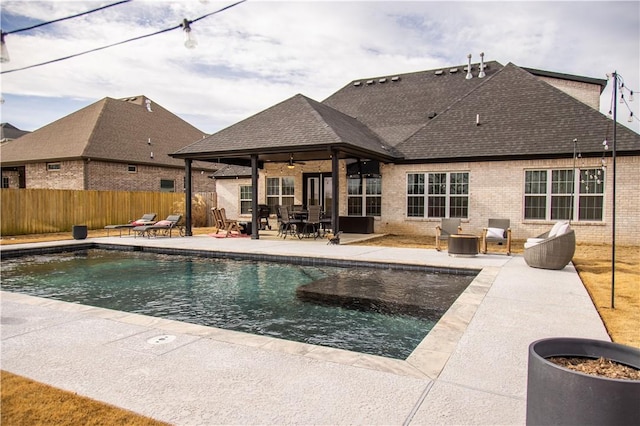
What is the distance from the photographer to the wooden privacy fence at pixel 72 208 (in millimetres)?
16297

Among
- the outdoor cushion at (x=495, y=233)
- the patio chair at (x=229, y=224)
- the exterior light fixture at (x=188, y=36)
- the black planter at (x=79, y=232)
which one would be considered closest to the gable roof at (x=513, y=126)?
the outdoor cushion at (x=495, y=233)

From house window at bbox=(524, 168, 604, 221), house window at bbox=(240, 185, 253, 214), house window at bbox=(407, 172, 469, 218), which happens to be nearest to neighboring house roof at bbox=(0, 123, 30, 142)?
house window at bbox=(240, 185, 253, 214)

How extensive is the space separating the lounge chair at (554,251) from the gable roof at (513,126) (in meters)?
6.19

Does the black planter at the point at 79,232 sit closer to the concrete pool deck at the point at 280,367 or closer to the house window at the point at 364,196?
the concrete pool deck at the point at 280,367

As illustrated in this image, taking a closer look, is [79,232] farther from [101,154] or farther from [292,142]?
[101,154]

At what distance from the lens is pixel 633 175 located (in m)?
12.7

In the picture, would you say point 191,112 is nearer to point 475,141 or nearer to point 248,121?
point 248,121

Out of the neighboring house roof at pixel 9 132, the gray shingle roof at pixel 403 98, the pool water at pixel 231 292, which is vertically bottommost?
the pool water at pixel 231 292

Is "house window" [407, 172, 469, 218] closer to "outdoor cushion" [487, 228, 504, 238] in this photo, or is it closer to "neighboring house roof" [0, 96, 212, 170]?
"outdoor cushion" [487, 228, 504, 238]

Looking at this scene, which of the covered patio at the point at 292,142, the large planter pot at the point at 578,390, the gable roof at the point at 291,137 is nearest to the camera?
the large planter pot at the point at 578,390

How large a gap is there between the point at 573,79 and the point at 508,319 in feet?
56.1

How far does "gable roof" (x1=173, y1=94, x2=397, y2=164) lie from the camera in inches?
516

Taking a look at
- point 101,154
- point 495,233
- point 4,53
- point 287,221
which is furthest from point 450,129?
point 101,154

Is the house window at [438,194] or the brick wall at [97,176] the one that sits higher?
the brick wall at [97,176]
